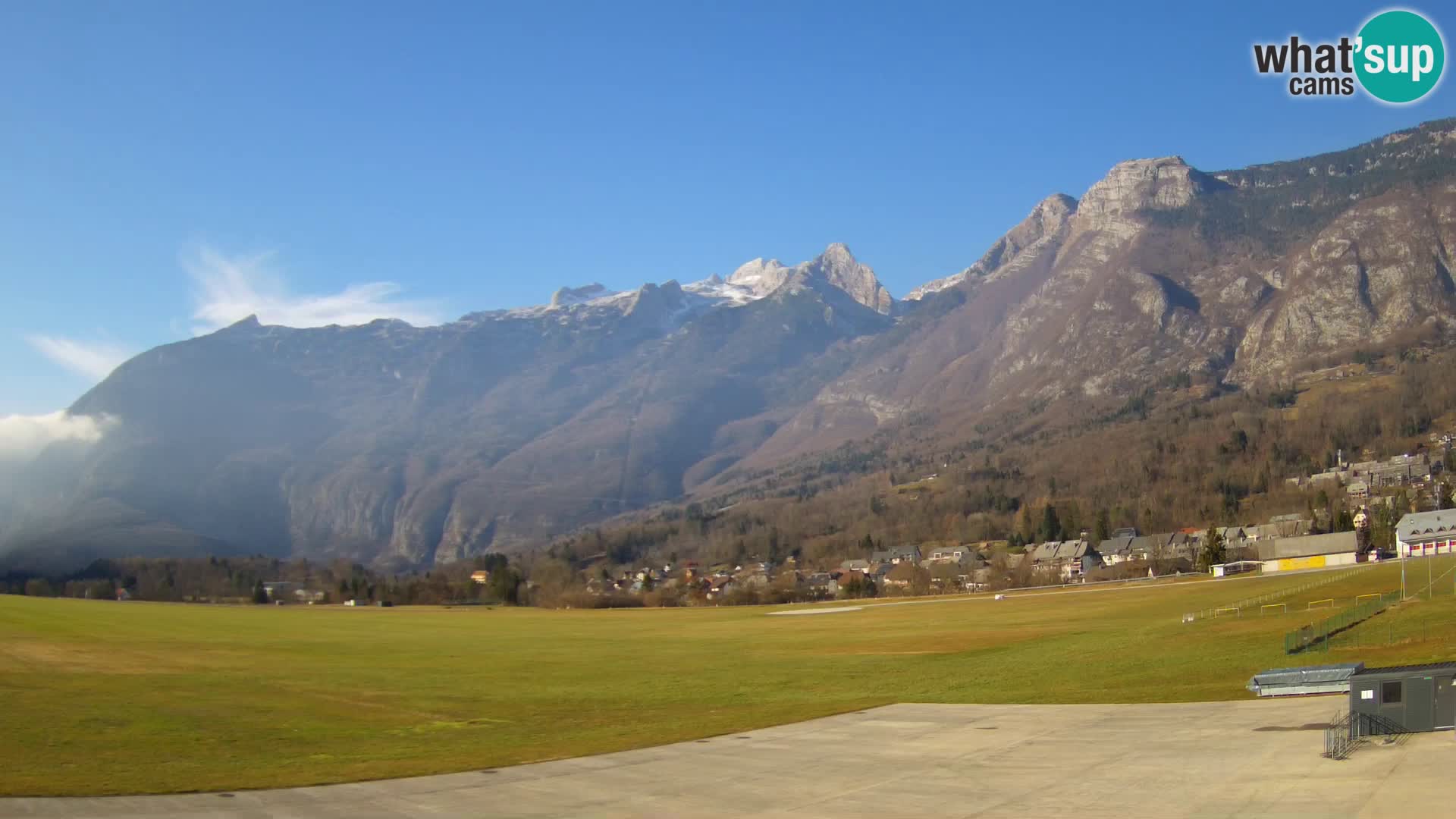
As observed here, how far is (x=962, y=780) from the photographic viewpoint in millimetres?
27359

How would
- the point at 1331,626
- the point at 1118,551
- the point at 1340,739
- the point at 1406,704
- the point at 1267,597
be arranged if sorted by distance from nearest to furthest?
the point at 1340,739, the point at 1406,704, the point at 1331,626, the point at 1267,597, the point at 1118,551

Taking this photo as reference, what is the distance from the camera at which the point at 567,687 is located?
5288 cm

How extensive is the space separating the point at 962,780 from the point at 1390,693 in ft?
39.3

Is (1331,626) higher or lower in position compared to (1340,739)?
higher

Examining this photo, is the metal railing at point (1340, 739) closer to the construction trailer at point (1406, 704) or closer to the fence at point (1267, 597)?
the construction trailer at point (1406, 704)

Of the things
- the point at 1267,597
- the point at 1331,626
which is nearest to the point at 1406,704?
the point at 1331,626

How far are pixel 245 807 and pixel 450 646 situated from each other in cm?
5869

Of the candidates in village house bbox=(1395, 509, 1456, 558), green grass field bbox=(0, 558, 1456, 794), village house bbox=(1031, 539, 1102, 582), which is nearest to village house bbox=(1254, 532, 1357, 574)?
village house bbox=(1395, 509, 1456, 558)

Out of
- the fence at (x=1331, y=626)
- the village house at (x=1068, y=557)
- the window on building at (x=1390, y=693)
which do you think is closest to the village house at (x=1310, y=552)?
the village house at (x=1068, y=557)

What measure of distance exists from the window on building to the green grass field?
30.5ft

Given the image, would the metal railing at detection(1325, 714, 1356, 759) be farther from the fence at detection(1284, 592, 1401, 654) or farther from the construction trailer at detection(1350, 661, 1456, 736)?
the fence at detection(1284, 592, 1401, 654)

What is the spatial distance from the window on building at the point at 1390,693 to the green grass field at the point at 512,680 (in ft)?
30.5

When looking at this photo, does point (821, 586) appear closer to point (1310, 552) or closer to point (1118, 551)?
point (1118, 551)

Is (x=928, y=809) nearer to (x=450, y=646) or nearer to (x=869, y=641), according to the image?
(x=869, y=641)
